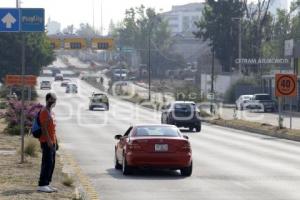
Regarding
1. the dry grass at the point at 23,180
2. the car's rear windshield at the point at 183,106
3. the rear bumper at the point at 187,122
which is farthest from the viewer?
the car's rear windshield at the point at 183,106

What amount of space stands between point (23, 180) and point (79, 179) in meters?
2.21

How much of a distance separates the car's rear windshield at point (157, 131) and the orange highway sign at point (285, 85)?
22631 millimetres

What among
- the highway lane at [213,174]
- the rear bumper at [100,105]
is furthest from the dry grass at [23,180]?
the rear bumper at [100,105]

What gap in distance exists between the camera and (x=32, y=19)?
22484mm

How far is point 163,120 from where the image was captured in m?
52.0

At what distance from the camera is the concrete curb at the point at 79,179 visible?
17156 millimetres

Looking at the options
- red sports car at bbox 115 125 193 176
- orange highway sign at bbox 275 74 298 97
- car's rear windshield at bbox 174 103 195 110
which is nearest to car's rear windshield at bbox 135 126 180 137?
red sports car at bbox 115 125 193 176

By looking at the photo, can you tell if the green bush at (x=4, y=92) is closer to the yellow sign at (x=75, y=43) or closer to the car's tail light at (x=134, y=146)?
the yellow sign at (x=75, y=43)

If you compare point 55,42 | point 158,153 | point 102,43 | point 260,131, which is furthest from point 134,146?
point 102,43

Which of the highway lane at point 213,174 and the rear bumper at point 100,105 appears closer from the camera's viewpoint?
the highway lane at point 213,174

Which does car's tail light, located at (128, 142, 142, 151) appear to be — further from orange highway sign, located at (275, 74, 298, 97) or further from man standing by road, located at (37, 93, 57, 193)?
orange highway sign, located at (275, 74, 298, 97)

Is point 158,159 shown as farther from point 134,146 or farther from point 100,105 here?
point 100,105

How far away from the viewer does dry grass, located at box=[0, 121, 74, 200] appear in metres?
16.0

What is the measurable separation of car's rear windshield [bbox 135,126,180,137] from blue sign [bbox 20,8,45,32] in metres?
3.39
